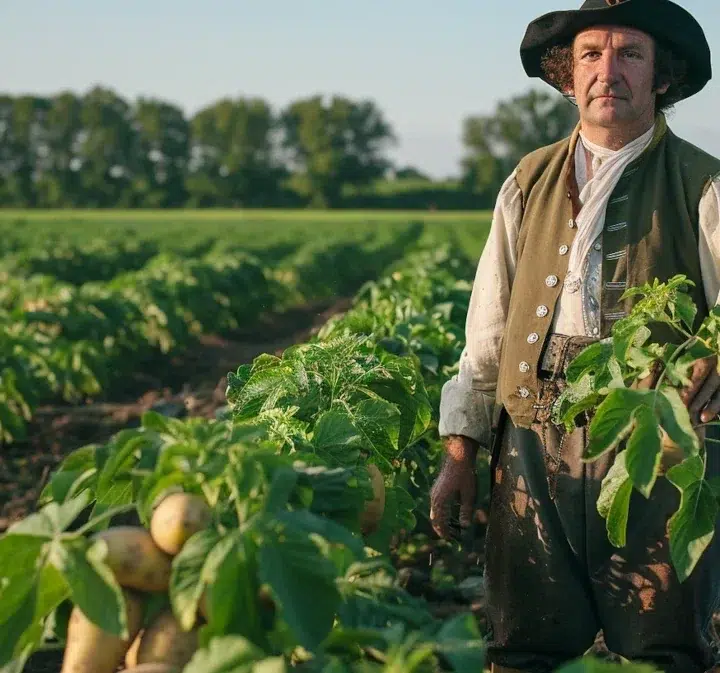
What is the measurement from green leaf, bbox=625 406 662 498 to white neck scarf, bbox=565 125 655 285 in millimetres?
958

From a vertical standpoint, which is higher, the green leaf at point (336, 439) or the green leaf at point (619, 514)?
the green leaf at point (336, 439)

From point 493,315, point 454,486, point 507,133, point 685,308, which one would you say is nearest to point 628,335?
point 685,308

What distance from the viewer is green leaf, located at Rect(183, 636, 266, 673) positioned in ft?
5.59

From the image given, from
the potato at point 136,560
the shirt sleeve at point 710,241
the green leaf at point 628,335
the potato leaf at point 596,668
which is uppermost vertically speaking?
the shirt sleeve at point 710,241

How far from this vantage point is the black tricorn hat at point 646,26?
3176 mm

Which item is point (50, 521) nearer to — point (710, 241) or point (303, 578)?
point (303, 578)

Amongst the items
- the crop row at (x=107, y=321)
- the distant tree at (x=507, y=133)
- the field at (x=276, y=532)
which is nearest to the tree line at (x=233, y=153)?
the distant tree at (x=507, y=133)

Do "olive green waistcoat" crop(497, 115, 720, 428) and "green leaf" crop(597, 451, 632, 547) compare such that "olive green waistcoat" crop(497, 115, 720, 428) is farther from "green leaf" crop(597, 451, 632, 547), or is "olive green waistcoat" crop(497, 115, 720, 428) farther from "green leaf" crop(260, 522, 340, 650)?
"green leaf" crop(260, 522, 340, 650)

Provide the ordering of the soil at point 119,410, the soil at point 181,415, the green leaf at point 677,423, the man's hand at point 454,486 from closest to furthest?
the green leaf at point 677,423 < the man's hand at point 454,486 < the soil at point 181,415 < the soil at point 119,410

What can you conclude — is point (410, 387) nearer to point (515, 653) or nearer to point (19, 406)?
point (515, 653)

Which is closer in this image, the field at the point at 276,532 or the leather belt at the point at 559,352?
the field at the point at 276,532

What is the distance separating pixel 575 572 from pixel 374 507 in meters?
0.75

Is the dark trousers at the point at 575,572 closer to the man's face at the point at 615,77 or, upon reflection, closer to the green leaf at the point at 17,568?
the man's face at the point at 615,77

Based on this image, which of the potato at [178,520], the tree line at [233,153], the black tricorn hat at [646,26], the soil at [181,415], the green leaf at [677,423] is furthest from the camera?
the tree line at [233,153]
